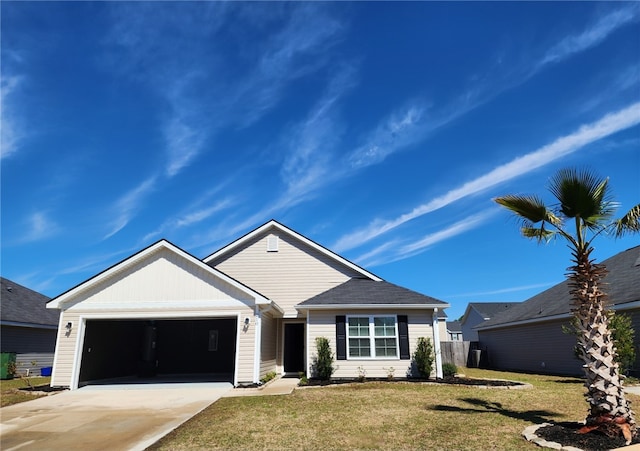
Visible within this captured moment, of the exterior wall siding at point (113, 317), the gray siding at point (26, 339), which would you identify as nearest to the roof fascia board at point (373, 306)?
the exterior wall siding at point (113, 317)

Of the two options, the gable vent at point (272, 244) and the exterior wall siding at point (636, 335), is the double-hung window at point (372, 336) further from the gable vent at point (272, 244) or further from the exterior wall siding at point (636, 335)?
the exterior wall siding at point (636, 335)

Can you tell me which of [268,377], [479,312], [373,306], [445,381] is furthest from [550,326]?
[479,312]

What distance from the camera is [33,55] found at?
11898mm

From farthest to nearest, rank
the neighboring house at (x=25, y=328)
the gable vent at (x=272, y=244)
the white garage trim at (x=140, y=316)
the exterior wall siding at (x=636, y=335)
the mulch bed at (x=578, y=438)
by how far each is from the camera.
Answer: the neighboring house at (x=25, y=328) → the gable vent at (x=272, y=244) → the exterior wall siding at (x=636, y=335) → the white garage trim at (x=140, y=316) → the mulch bed at (x=578, y=438)

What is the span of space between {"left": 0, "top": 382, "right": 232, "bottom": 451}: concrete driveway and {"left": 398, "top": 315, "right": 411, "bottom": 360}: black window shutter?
6.45 m

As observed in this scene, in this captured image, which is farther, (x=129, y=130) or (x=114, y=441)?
(x=129, y=130)

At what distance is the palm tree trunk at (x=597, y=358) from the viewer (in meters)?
5.76

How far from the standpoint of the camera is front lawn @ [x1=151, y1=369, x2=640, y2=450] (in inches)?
240

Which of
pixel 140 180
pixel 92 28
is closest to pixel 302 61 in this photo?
pixel 92 28

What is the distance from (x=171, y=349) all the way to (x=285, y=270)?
6.59 meters

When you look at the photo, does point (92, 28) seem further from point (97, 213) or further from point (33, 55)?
point (97, 213)

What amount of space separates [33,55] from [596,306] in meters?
15.7

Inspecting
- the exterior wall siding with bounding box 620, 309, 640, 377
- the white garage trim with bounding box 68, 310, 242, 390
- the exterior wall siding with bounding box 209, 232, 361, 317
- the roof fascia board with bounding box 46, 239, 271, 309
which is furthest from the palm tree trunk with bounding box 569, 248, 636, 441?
the exterior wall siding with bounding box 209, 232, 361, 317

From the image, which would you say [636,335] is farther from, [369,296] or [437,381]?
[369,296]
